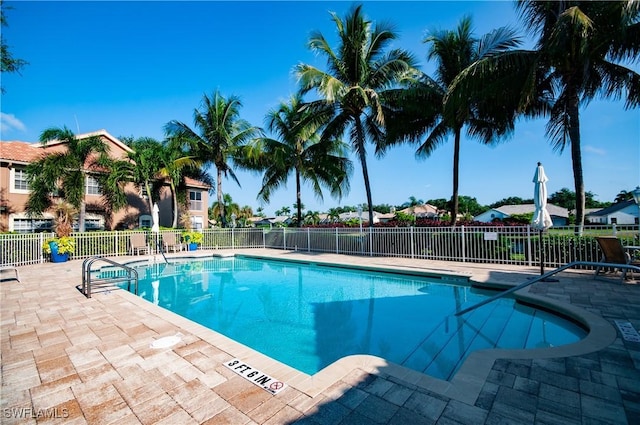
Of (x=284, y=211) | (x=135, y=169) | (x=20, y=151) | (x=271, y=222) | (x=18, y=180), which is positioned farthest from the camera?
(x=284, y=211)

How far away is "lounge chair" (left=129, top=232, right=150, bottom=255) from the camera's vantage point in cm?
1410

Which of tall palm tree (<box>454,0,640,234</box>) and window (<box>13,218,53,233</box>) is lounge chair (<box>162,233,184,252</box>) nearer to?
window (<box>13,218,53,233</box>)

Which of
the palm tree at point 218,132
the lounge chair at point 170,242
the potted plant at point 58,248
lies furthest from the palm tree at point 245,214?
the potted plant at point 58,248

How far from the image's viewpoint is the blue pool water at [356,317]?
14.2 ft

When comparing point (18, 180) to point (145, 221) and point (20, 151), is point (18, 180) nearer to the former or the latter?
point (20, 151)

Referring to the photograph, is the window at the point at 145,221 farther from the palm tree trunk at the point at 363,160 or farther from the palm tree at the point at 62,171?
the palm tree trunk at the point at 363,160

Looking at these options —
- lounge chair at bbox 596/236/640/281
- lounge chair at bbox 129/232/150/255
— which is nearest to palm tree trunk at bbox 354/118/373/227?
lounge chair at bbox 596/236/640/281

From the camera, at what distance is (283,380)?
2.78 m

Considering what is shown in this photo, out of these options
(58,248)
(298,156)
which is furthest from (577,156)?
(58,248)

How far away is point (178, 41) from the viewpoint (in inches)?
429

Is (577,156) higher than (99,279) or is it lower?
higher

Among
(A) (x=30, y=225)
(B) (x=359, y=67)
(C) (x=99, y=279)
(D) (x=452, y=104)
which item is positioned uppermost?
(B) (x=359, y=67)

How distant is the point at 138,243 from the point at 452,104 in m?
15.8

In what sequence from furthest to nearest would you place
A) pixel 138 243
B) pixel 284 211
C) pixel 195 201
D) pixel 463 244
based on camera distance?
pixel 284 211 → pixel 195 201 → pixel 138 243 → pixel 463 244
